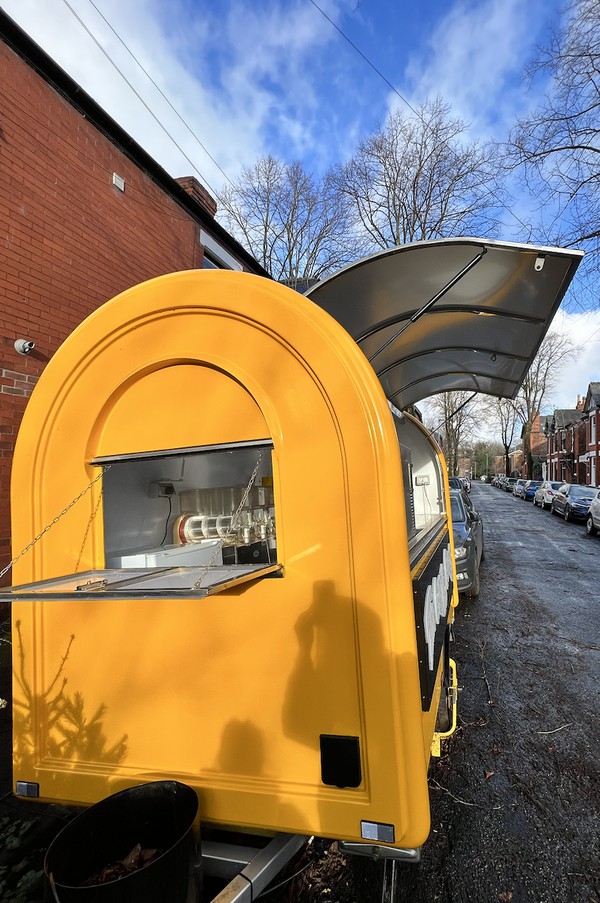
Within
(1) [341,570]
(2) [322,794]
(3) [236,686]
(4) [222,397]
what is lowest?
(2) [322,794]

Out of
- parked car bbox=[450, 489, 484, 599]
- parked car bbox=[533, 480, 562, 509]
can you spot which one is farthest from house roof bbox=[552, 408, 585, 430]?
parked car bbox=[450, 489, 484, 599]

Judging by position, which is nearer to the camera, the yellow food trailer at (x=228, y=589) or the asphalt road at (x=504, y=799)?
the yellow food trailer at (x=228, y=589)

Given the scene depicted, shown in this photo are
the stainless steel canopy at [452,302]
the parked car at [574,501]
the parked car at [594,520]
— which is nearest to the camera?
the stainless steel canopy at [452,302]

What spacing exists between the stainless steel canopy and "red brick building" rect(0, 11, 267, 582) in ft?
13.6

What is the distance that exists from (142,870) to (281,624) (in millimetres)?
756

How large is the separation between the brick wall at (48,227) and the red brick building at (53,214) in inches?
0.5

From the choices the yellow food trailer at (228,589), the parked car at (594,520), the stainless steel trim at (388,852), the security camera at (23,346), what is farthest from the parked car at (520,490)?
the stainless steel trim at (388,852)

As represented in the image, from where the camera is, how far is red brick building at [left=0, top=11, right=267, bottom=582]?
5465 mm

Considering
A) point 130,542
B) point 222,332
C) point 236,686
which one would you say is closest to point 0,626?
point 130,542

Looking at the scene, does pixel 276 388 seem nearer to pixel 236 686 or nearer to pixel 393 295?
pixel 236 686

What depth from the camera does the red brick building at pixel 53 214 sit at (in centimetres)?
546

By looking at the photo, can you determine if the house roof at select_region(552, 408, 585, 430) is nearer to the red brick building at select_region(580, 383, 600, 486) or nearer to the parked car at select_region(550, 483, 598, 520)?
the red brick building at select_region(580, 383, 600, 486)

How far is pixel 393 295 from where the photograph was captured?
3158mm

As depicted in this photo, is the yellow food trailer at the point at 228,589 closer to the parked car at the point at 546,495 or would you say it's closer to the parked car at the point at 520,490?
the parked car at the point at 546,495
